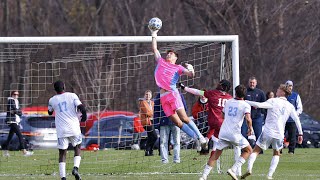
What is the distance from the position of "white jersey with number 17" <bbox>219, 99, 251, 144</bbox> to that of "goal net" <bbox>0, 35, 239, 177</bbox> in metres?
2.51

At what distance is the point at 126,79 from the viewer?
2598cm

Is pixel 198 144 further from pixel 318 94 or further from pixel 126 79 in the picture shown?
pixel 318 94

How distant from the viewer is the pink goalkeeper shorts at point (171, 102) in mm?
19547

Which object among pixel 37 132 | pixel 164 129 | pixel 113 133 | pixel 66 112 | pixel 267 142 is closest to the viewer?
pixel 66 112

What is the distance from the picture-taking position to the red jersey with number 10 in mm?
19625

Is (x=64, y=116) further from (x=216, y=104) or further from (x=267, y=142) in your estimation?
(x=267, y=142)

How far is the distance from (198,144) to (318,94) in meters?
26.0

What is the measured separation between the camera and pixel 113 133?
30203mm

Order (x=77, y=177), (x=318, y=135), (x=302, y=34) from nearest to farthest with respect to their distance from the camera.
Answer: (x=77, y=177), (x=318, y=135), (x=302, y=34)

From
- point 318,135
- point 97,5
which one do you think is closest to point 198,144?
point 318,135

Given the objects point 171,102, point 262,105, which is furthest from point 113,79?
point 262,105

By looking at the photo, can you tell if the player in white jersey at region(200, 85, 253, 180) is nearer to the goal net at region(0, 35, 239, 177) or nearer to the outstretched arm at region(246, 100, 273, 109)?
the outstretched arm at region(246, 100, 273, 109)

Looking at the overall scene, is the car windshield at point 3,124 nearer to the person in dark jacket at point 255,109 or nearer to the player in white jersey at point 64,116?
the person in dark jacket at point 255,109

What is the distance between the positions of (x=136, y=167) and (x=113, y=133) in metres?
7.62
